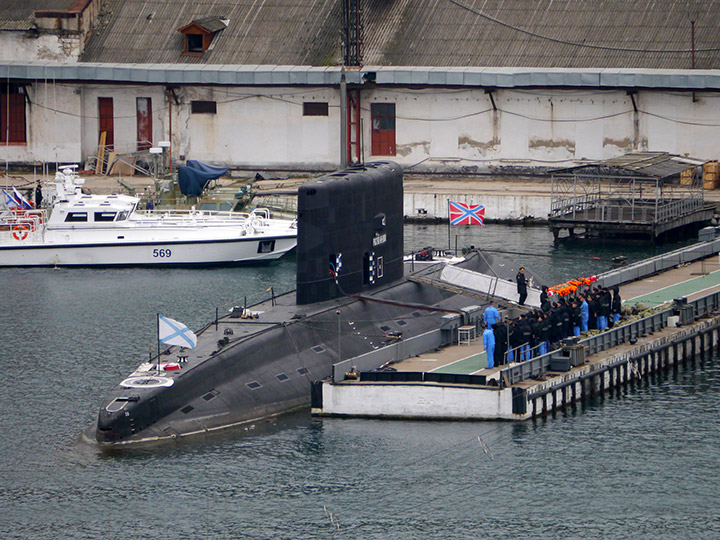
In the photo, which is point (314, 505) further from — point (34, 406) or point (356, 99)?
point (356, 99)

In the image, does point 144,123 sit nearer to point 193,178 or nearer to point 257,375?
point 193,178

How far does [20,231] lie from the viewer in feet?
183

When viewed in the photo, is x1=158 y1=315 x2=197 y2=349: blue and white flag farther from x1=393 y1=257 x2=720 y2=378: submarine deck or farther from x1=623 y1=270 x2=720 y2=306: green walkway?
x1=623 y1=270 x2=720 y2=306: green walkway

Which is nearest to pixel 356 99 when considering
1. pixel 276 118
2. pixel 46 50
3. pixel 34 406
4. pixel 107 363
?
pixel 276 118

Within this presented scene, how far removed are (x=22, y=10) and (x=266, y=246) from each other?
80.9ft

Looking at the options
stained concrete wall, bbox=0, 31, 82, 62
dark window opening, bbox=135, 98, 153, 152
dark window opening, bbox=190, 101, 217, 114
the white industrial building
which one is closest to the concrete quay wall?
the white industrial building

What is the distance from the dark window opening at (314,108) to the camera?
70562mm

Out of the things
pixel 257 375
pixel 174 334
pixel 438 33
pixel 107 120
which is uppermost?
pixel 438 33

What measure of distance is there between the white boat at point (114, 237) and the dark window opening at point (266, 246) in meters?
0.04

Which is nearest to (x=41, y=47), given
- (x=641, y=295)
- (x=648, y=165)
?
(x=648, y=165)

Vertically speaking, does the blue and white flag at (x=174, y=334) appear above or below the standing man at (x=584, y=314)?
above

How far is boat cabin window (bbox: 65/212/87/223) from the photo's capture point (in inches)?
2205

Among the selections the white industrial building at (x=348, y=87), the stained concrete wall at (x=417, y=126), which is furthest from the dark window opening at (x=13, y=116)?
the stained concrete wall at (x=417, y=126)

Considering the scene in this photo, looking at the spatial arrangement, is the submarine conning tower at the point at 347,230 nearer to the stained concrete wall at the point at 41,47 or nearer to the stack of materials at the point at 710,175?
the stack of materials at the point at 710,175
